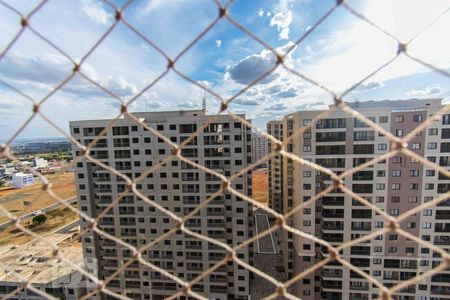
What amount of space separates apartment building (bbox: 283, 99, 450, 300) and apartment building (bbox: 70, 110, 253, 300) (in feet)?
4.73

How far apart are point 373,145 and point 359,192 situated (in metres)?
0.94

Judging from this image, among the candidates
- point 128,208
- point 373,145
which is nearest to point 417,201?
point 373,145

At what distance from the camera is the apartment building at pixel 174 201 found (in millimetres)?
4820

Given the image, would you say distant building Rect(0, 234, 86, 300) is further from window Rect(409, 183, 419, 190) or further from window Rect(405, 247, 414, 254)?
window Rect(409, 183, 419, 190)

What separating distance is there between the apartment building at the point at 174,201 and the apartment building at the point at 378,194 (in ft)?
4.73

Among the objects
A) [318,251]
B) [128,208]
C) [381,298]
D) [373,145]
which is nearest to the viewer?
[381,298]

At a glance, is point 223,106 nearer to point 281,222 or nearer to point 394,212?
point 281,222

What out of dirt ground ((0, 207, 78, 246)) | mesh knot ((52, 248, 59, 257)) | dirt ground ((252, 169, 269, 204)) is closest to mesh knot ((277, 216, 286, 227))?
mesh knot ((52, 248, 59, 257))

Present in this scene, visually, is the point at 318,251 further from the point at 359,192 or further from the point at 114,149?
the point at 114,149

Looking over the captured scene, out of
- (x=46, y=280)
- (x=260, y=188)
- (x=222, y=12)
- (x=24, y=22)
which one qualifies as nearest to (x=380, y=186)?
(x=222, y=12)

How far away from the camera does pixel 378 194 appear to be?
4.32 metres

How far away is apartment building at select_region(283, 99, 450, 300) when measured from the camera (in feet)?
13.7

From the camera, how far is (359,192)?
4.43m

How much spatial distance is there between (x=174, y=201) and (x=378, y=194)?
4.06 metres
